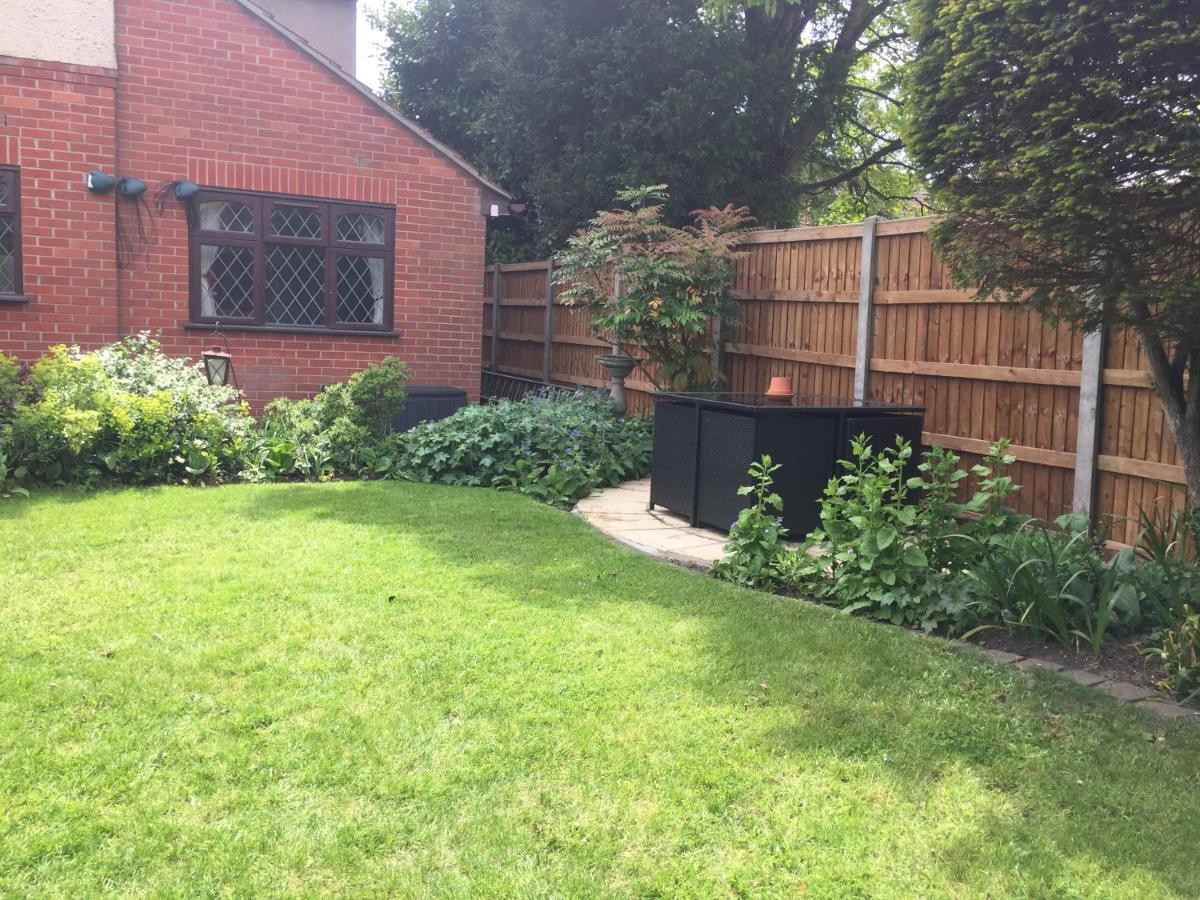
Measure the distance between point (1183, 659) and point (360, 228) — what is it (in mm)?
9862

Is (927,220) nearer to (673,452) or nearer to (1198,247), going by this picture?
(673,452)

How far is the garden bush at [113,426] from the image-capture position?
7.52m

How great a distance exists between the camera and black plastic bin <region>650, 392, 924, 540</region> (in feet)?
21.0

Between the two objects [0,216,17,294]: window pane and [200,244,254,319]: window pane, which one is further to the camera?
[200,244,254,319]: window pane

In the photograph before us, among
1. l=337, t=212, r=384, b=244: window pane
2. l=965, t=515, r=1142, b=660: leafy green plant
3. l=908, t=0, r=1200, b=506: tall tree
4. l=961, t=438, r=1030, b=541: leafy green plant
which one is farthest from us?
l=337, t=212, r=384, b=244: window pane

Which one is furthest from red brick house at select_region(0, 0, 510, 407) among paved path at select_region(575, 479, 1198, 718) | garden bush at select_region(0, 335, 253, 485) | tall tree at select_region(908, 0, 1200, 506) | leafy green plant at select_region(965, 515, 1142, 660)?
leafy green plant at select_region(965, 515, 1142, 660)

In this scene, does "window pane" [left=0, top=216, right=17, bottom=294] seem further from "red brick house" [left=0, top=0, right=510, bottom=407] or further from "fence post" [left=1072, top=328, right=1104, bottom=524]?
"fence post" [left=1072, top=328, right=1104, bottom=524]

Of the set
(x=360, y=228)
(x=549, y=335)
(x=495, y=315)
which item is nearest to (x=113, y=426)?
(x=360, y=228)

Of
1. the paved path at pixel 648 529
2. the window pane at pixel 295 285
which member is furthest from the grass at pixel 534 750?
the window pane at pixel 295 285

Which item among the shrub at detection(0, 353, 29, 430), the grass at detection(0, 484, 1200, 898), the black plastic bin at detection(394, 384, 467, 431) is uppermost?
the shrub at detection(0, 353, 29, 430)

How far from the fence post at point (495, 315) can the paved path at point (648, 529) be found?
7837 mm

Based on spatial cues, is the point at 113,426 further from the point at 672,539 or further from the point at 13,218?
the point at 672,539

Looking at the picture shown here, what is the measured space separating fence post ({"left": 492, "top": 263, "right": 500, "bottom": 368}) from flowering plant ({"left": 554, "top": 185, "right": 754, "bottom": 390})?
5.09 m

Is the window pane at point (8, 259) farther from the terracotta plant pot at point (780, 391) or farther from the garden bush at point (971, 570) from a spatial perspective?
the garden bush at point (971, 570)
